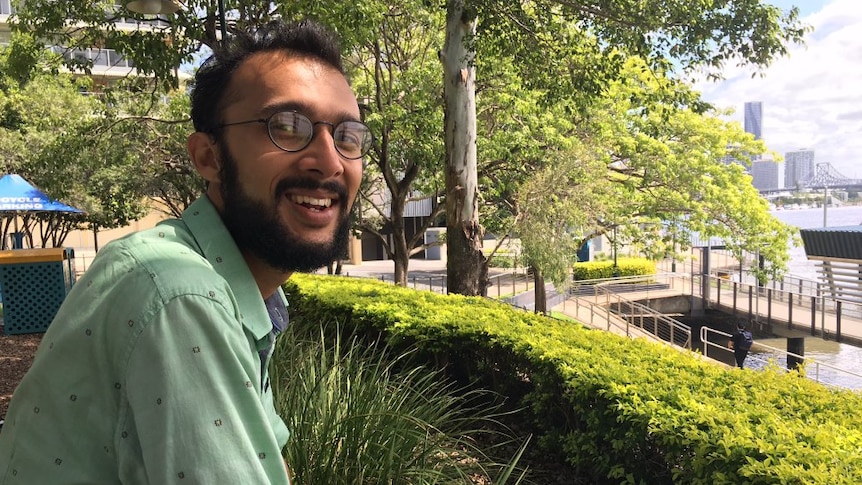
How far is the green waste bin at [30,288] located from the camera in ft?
32.0

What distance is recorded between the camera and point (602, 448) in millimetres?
3783

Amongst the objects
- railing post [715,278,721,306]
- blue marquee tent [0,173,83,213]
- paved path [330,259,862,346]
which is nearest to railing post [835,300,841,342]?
paved path [330,259,862,346]

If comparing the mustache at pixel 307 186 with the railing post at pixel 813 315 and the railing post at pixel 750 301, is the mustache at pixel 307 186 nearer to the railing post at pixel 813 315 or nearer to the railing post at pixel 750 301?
the railing post at pixel 813 315

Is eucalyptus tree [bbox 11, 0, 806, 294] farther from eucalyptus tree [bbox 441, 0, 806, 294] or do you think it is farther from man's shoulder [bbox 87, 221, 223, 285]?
man's shoulder [bbox 87, 221, 223, 285]

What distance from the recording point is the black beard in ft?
4.39

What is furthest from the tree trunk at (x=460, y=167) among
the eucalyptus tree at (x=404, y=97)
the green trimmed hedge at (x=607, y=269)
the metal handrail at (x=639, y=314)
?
the green trimmed hedge at (x=607, y=269)

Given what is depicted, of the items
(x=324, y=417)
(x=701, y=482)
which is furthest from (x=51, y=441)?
(x=701, y=482)

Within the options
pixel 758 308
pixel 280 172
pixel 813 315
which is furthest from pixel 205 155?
pixel 758 308

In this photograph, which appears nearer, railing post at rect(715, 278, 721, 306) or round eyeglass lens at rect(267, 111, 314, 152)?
round eyeglass lens at rect(267, 111, 314, 152)

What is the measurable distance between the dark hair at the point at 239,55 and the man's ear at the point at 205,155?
0.9 inches

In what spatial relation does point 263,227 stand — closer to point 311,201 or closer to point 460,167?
point 311,201

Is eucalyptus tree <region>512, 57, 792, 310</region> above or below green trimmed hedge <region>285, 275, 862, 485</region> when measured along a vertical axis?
above

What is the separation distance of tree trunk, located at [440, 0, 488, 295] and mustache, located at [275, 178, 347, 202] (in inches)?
250

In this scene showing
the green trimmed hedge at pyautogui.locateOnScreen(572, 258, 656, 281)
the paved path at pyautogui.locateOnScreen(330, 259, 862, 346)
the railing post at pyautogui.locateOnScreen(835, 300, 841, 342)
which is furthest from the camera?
the green trimmed hedge at pyautogui.locateOnScreen(572, 258, 656, 281)
